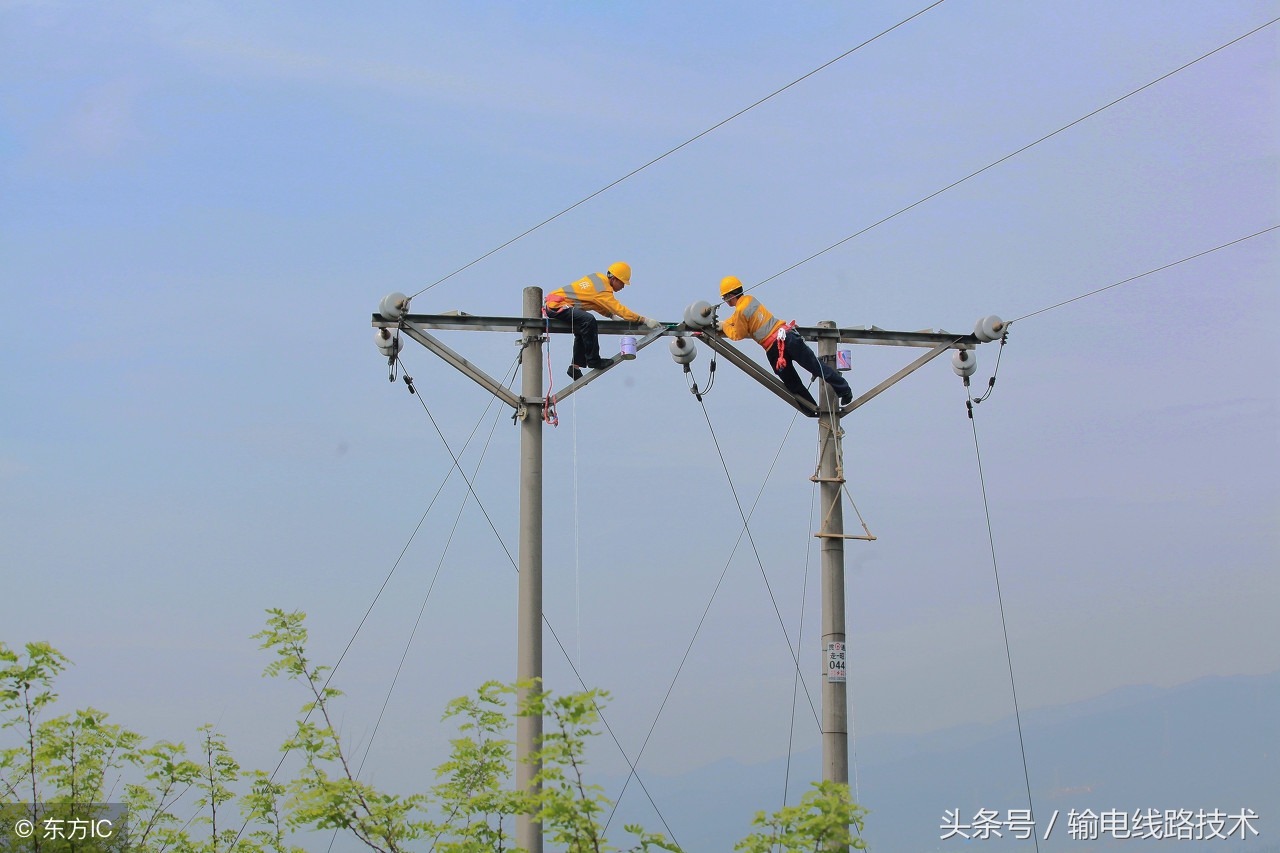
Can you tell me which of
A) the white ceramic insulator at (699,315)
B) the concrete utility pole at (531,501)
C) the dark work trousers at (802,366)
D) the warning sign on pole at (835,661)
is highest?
the white ceramic insulator at (699,315)

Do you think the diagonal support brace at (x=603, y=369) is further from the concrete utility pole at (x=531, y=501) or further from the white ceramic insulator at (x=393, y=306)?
the white ceramic insulator at (x=393, y=306)

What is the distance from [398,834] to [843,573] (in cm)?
543

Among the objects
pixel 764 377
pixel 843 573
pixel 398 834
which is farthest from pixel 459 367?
pixel 398 834

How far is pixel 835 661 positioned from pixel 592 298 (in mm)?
4324

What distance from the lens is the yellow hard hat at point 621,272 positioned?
13445 mm

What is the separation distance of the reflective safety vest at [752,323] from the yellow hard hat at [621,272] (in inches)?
44.7

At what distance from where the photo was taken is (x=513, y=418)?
41.2 feet

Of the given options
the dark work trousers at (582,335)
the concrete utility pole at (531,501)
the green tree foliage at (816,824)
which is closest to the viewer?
the green tree foliage at (816,824)

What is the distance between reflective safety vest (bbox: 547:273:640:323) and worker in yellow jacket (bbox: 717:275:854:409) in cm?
102

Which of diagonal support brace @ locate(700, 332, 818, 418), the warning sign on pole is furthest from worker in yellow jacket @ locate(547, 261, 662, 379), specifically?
the warning sign on pole

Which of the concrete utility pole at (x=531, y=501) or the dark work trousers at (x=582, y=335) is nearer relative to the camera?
the concrete utility pole at (x=531, y=501)
